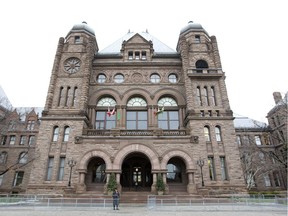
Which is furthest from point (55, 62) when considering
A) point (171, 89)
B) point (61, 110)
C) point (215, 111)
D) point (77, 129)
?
point (215, 111)

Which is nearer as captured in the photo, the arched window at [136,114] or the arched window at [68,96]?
the arched window at [68,96]

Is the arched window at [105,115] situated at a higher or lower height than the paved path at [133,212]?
higher

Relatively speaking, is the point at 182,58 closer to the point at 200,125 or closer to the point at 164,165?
the point at 200,125

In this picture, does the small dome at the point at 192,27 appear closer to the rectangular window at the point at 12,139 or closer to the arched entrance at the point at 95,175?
the arched entrance at the point at 95,175

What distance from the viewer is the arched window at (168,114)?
25.8 meters

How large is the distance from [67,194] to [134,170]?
24.8 ft

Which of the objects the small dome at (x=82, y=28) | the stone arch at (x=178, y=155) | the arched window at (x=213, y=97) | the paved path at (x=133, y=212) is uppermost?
the small dome at (x=82, y=28)

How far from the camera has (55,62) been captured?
26.7 metres

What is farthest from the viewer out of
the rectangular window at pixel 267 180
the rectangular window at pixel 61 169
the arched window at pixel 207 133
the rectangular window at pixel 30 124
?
the rectangular window at pixel 30 124

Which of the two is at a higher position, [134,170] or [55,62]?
[55,62]

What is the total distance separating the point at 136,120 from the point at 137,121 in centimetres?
19

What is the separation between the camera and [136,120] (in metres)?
25.9

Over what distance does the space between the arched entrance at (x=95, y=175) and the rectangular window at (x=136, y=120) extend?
5.69 meters

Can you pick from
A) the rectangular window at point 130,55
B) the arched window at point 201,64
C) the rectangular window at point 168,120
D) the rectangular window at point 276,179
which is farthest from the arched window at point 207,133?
the rectangular window at point 276,179
